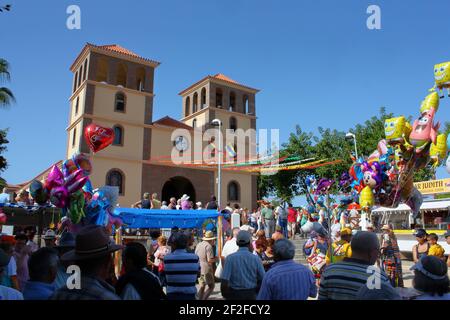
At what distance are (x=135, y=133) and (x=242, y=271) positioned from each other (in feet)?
79.6

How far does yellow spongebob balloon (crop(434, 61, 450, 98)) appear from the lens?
33.3ft

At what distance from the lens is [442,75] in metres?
10.2

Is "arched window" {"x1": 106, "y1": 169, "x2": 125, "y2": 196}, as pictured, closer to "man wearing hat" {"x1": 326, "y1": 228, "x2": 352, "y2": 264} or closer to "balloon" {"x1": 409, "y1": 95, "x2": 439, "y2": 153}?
"balloon" {"x1": 409, "y1": 95, "x2": 439, "y2": 153}

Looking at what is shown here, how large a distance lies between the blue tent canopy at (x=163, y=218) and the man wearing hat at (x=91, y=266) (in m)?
8.54

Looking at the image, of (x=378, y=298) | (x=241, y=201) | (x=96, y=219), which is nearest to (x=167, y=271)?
(x=378, y=298)

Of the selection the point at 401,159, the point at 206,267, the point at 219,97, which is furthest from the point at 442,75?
the point at 219,97

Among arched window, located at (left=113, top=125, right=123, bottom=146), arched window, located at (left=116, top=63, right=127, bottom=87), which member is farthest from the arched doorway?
arched window, located at (left=116, top=63, right=127, bottom=87)

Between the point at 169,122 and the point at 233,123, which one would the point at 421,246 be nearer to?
the point at 169,122

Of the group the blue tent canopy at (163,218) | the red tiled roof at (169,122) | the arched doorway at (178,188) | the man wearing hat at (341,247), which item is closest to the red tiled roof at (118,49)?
the red tiled roof at (169,122)

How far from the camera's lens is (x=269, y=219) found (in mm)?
14898

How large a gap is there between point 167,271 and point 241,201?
27.4m

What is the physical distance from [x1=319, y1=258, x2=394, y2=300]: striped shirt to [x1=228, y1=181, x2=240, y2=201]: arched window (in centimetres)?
2827

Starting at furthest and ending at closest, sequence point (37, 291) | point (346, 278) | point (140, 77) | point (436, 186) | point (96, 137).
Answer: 1. point (140, 77)
2. point (436, 186)
3. point (96, 137)
4. point (37, 291)
5. point (346, 278)

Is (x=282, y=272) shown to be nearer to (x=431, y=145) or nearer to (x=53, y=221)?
(x=431, y=145)
